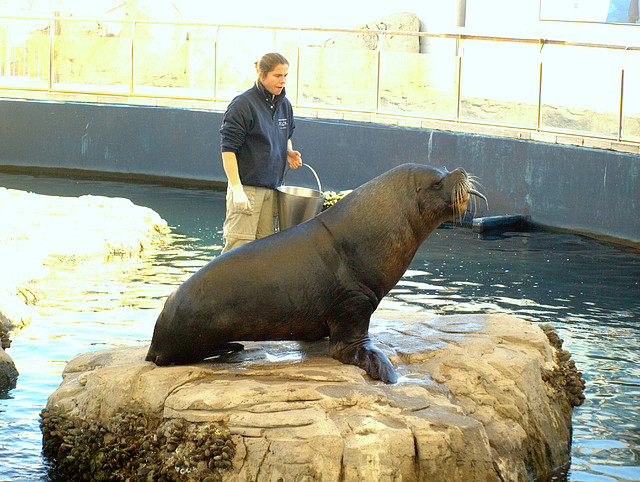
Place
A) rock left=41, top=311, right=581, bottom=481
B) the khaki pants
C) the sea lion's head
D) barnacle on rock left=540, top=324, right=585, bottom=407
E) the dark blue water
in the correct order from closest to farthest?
rock left=41, top=311, right=581, bottom=481 → the sea lion's head → the dark blue water → barnacle on rock left=540, top=324, right=585, bottom=407 → the khaki pants

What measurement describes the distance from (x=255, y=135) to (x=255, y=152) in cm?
11

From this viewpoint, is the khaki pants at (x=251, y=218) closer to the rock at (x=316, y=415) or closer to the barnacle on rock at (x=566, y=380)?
the rock at (x=316, y=415)

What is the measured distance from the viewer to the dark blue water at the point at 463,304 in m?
5.32

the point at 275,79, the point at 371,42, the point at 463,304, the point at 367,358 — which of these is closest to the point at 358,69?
the point at 371,42

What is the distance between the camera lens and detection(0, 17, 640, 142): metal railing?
11.8 meters

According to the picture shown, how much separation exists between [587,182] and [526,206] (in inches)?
39.3

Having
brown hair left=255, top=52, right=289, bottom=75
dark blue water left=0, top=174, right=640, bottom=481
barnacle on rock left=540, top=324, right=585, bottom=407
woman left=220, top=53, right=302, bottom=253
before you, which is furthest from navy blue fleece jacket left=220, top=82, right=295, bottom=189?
barnacle on rock left=540, top=324, right=585, bottom=407

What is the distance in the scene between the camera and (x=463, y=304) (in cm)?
816

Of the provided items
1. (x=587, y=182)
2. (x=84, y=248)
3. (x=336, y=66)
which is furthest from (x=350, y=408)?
(x=336, y=66)

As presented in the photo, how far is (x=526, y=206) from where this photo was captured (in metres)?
12.3

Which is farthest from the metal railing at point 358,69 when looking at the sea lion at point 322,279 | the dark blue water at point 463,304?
the sea lion at point 322,279

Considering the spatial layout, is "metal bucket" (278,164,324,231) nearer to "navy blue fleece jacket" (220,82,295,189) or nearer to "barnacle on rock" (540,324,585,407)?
"navy blue fleece jacket" (220,82,295,189)

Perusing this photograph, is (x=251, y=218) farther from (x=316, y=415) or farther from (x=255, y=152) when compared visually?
(x=316, y=415)

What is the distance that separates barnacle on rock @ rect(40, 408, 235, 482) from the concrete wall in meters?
7.97
